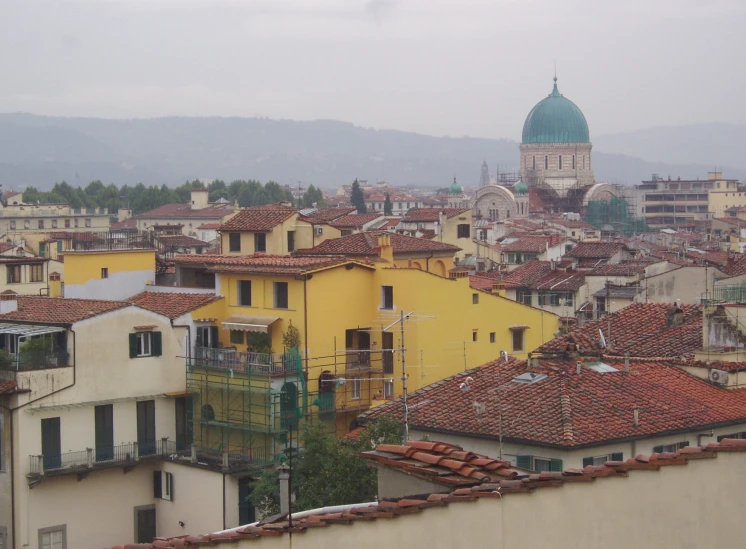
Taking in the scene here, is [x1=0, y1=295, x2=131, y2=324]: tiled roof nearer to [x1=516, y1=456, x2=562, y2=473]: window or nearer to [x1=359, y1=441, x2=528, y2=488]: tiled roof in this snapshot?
[x1=516, y1=456, x2=562, y2=473]: window

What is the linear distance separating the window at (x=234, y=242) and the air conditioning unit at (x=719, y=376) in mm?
15870

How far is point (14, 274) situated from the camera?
35.1 m

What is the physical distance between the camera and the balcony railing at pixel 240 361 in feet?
71.6

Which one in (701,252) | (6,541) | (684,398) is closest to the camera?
(684,398)

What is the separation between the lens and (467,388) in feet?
58.2

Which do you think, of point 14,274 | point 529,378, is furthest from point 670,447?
point 14,274

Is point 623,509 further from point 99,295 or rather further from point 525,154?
point 525,154

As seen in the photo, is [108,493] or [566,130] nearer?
[108,493]

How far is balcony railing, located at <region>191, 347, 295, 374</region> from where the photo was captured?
71.6ft

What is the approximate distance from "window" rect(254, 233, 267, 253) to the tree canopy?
8276 centimetres

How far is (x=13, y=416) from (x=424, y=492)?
12.7 metres

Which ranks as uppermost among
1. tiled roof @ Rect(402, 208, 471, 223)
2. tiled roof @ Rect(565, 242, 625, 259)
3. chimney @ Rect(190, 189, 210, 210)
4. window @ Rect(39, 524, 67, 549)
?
chimney @ Rect(190, 189, 210, 210)

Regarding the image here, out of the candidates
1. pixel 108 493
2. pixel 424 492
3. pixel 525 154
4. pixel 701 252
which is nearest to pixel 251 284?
pixel 108 493

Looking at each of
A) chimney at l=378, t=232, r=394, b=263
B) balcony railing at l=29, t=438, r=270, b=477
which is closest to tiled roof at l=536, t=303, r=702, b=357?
balcony railing at l=29, t=438, r=270, b=477
